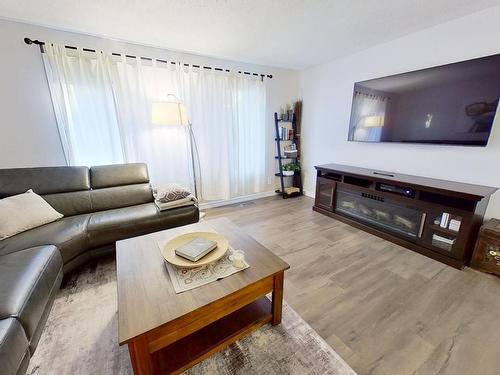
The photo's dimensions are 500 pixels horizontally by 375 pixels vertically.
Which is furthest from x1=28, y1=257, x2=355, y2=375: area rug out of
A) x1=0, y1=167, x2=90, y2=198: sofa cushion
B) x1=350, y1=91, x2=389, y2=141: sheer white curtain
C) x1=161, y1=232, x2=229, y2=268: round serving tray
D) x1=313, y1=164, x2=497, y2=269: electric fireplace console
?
x1=350, y1=91, x2=389, y2=141: sheer white curtain

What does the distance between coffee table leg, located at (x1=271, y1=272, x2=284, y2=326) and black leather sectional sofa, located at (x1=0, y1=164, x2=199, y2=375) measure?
119cm

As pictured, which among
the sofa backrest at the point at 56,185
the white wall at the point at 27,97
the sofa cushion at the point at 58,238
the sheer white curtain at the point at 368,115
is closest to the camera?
the sofa cushion at the point at 58,238

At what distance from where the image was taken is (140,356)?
0.89m

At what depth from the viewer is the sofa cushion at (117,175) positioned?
2.35 meters

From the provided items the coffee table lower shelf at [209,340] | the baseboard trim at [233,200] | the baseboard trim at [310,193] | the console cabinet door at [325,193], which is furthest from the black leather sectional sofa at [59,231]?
the baseboard trim at [310,193]

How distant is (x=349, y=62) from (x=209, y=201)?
9.58 ft

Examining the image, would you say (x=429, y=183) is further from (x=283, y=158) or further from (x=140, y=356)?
(x=140, y=356)

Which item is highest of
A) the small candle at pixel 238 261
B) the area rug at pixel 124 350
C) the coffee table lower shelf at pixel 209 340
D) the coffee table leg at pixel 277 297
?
the small candle at pixel 238 261

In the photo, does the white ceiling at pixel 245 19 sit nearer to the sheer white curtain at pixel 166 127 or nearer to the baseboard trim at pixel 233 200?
the sheer white curtain at pixel 166 127

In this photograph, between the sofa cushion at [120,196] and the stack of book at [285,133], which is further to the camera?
the stack of book at [285,133]

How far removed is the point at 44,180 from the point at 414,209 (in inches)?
146

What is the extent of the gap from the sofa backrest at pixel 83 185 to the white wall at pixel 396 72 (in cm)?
279

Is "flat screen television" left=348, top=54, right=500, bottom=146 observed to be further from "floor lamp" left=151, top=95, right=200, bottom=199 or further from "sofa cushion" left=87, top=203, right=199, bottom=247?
"sofa cushion" left=87, top=203, right=199, bottom=247

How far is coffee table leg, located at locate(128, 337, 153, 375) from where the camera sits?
87 centimetres
